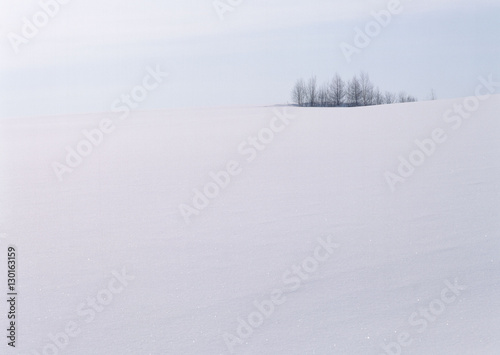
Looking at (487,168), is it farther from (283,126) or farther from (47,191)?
(47,191)

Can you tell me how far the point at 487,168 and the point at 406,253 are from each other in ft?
6.15

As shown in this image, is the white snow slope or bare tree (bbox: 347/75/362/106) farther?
bare tree (bbox: 347/75/362/106)

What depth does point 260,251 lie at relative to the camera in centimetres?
311

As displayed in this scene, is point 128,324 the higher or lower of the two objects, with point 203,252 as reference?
lower

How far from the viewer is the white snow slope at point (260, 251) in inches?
95.9

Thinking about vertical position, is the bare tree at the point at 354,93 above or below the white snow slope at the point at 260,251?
above

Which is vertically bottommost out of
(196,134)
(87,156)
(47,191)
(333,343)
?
(333,343)

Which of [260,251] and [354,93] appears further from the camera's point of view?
[354,93]

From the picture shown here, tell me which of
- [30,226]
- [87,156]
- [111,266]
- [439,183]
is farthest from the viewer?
[87,156]

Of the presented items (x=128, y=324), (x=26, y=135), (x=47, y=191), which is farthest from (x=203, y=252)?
(x=26, y=135)

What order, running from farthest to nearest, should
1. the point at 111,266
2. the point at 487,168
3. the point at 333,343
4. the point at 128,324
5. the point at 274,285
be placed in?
the point at 487,168 → the point at 111,266 → the point at 274,285 → the point at 128,324 → the point at 333,343

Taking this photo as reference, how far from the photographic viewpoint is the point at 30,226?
3541 mm

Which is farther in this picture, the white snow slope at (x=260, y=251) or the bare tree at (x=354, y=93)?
the bare tree at (x=354, y=93)

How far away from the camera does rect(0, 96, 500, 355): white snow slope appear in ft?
7.99
